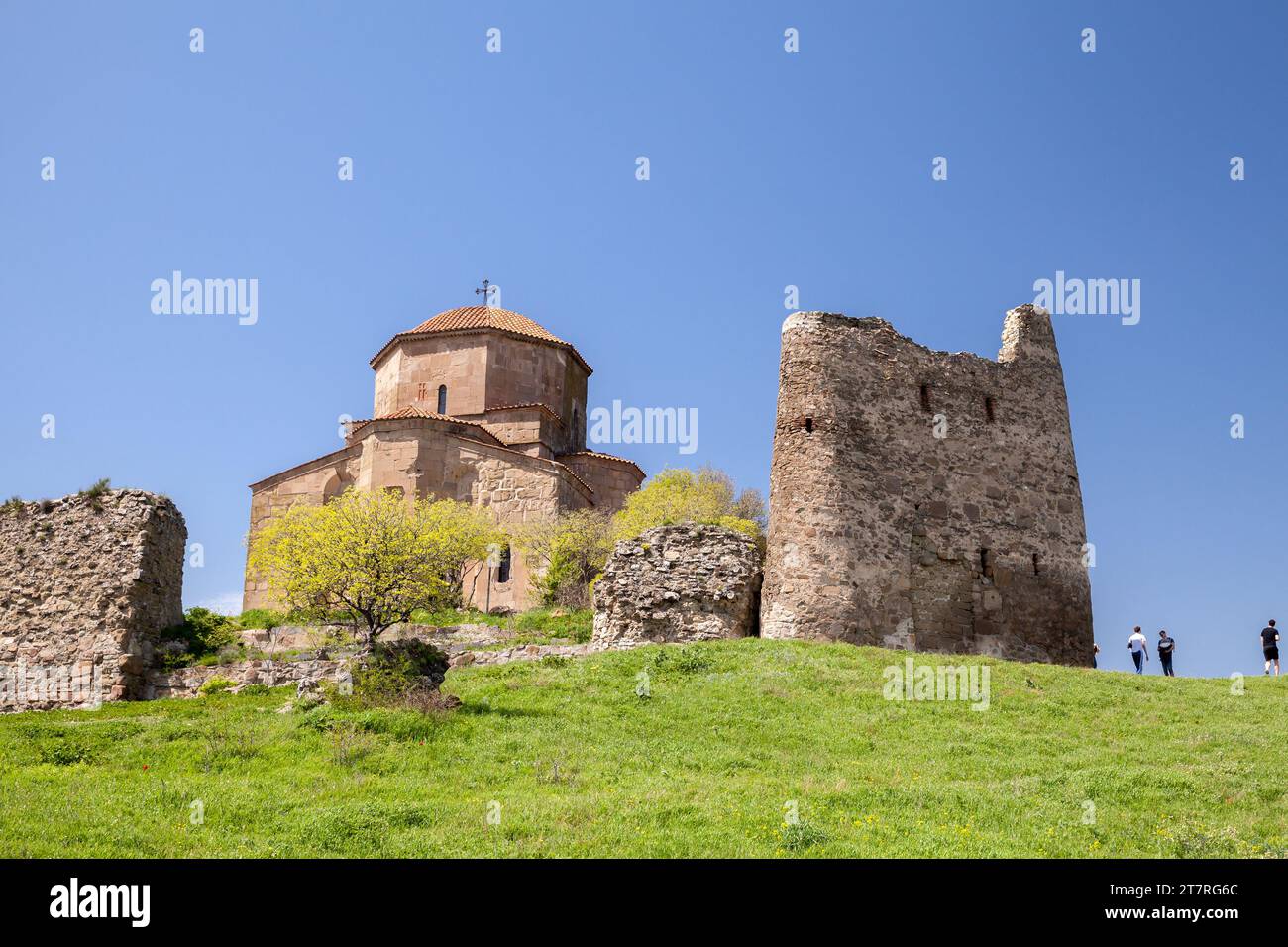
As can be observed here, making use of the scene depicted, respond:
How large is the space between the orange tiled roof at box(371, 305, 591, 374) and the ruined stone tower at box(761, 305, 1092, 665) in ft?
65.3

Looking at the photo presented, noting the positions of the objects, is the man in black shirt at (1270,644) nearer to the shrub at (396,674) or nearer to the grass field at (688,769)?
the grass field at (688,769)

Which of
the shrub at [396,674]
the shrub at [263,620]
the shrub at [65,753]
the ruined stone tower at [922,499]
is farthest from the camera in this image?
the shrub at [263,620]

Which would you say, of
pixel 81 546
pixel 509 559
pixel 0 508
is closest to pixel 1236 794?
pixel 81 546

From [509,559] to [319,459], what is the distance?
7269 mm

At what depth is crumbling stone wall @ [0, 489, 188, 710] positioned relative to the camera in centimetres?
1898

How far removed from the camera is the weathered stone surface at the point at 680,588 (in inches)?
756

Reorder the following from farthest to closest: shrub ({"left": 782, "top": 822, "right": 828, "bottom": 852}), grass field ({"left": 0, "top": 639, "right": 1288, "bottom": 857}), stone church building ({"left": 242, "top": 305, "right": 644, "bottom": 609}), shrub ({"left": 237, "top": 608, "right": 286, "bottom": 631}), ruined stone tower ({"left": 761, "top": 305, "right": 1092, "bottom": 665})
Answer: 1. stone church building ({"left": 242, "top": 305, "right": 644, "bottom": 609})
2. shrub ({"left": 237, "top": 608, "right": 286, "bottom": 631})
3. ruined stone tower ({"left": 761, "top": 305, "right": 1092, "bottom": 665})
4. grass field ({"left": 0, "top": 639, "right": 1288, "bottom": 857})
5. shrub ({"left": 782, "top": 822, "right": 828, "bottom": 852})

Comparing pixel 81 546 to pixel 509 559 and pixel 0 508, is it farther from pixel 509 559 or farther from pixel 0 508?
pixel 509 559

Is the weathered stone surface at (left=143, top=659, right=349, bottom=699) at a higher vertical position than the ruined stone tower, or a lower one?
lower

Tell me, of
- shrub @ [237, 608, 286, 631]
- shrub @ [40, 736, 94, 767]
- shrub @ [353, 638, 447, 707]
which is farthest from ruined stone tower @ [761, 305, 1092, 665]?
shrub @ [237, 608, 286, 631]

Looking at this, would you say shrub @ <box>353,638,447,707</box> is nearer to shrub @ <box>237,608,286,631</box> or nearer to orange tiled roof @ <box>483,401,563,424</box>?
shrub @ <box>237,608,286,631</box>

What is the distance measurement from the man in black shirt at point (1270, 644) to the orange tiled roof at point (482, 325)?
81.3 feet

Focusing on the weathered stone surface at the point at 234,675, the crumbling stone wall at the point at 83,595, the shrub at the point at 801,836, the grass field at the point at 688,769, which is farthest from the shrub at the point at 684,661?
the crumbling stone wall at the point at 83,595
